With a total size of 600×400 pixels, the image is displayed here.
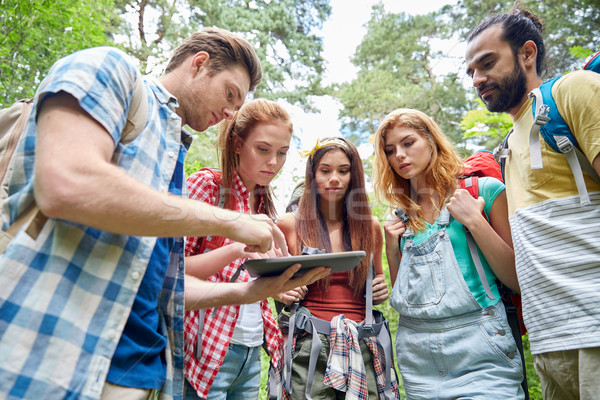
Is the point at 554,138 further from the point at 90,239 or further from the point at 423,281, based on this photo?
the point at 90,239

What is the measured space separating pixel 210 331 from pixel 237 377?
27cm

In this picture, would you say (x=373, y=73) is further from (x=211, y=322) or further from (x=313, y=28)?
(x=211, y=322)

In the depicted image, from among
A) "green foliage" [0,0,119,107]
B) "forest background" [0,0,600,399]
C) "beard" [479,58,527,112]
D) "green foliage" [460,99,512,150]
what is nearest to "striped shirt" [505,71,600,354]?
"beard" [479,58,527,112]

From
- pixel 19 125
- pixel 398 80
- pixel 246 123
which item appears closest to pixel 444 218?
pixel 246 123

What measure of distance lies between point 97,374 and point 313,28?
937cm

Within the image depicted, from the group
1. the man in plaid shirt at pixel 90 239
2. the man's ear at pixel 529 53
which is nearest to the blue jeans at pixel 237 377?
the man in plaid shirt at pixel 90 239

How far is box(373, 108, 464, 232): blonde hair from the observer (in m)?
2.20

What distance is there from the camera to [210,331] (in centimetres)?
188

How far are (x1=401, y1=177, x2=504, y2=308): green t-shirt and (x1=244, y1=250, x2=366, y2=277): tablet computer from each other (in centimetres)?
64

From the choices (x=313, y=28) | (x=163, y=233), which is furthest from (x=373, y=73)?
(x=163, y=233)

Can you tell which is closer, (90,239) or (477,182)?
(90,239)

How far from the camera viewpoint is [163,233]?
1.02 meters

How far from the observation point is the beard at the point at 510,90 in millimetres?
1977

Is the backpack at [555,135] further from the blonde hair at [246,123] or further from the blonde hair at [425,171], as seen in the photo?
the blonde hair at [246,123]
